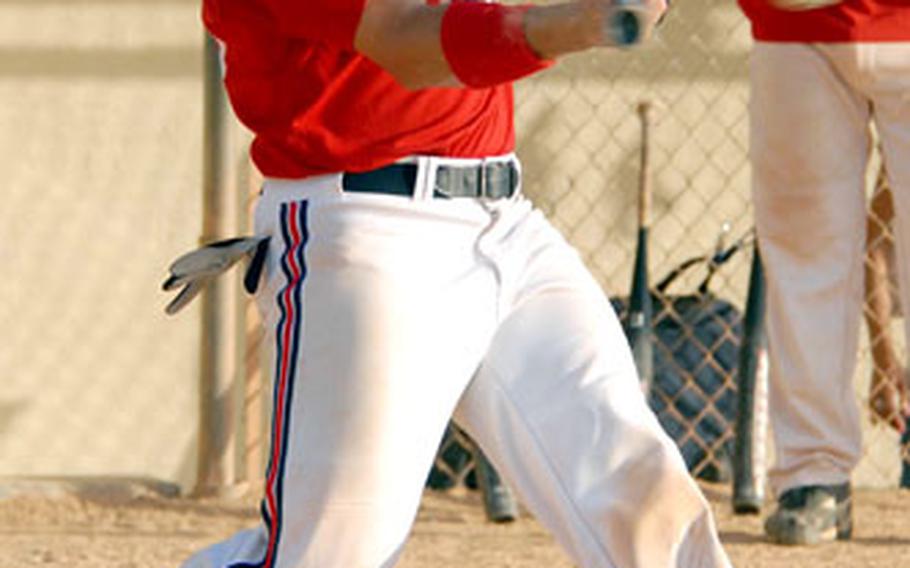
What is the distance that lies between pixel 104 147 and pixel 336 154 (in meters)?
3.37

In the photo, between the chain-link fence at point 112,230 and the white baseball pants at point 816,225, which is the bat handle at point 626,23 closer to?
the white baseball pants at point 816,225

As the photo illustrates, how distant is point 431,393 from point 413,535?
2605 millimetres

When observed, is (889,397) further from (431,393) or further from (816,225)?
(431,393)

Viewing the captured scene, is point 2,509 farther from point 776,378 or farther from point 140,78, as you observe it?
point 776,378

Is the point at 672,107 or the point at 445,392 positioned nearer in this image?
the point at 445,392

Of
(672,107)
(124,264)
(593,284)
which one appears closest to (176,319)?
(124,264)

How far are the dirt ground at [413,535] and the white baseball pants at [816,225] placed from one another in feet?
0.75

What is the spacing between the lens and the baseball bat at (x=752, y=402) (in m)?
5.62

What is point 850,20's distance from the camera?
4.76 m

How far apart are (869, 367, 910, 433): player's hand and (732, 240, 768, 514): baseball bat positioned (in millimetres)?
550

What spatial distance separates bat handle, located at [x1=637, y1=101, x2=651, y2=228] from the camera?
593 cm

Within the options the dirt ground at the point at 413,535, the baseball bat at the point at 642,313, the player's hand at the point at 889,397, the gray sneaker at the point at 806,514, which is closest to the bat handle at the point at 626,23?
the dirt ground at the point at 413,535

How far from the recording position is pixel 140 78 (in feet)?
20.1

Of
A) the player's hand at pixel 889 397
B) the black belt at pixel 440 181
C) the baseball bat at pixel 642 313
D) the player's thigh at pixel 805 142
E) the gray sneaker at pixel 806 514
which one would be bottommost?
the player's hand at pixel 889 397
